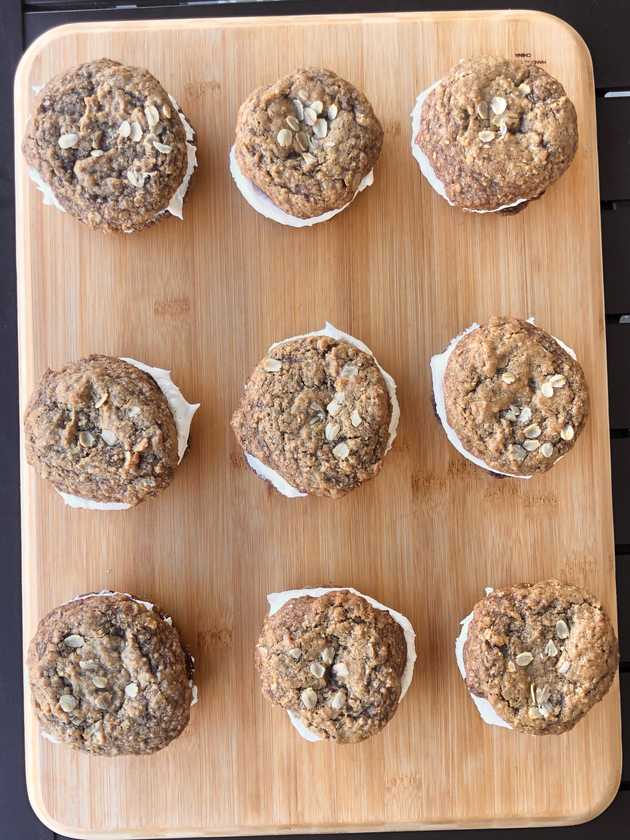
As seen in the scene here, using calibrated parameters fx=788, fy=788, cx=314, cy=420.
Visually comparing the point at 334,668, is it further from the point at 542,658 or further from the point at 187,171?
the point at 187,171

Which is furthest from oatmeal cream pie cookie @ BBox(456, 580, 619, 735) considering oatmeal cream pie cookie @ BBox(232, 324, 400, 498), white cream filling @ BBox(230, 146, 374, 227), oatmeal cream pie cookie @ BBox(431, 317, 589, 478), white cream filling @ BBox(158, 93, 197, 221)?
white cream filling @ BBox(158, 93, 197, 221)

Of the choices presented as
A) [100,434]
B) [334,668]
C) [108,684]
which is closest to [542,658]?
[334,668]

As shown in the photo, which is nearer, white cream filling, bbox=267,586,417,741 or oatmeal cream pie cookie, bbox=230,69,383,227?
oatmeal cream pie cookie, bbox=230,69,383,227

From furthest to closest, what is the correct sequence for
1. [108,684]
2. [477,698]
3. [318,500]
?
[318,500], [477,698], [108,684]

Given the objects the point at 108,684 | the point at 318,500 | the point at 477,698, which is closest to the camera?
the point at 108,684

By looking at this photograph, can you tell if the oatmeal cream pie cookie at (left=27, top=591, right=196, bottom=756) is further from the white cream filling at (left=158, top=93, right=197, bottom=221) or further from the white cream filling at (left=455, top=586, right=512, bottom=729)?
the white cream filling at (left=158, top=93, right=197, bottom=221)

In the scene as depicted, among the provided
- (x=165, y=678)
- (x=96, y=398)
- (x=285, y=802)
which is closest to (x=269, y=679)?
(x=165, y=678)
